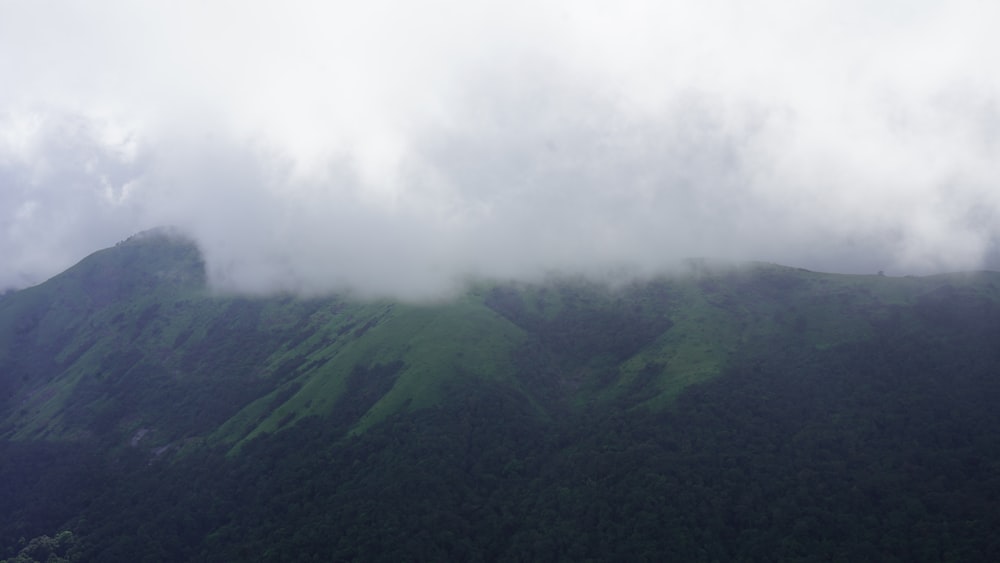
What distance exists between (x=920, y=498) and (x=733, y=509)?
46.1 m

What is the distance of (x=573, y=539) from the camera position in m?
185

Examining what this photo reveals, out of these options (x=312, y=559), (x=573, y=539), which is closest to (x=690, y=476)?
(x=573, y=539)

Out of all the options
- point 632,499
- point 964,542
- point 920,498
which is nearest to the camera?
point 964,542

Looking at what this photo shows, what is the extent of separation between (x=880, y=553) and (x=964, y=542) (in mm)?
17883

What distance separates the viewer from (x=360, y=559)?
181875 mm

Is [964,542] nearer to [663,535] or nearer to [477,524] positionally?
[663,535]

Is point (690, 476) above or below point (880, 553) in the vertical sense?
above

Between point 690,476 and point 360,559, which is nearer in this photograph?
point 360,559

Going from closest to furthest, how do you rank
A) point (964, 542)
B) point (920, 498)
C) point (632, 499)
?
1. point (964, 542)
2. point (920, 498)
3. point (632, 499)

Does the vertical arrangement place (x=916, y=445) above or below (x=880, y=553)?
above

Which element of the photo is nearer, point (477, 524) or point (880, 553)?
point (880, 553)

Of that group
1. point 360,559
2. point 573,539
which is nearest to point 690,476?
point 573,539

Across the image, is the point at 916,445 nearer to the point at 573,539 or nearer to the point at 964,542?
the point at 964,542

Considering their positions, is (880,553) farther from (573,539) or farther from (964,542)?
(573,539)
